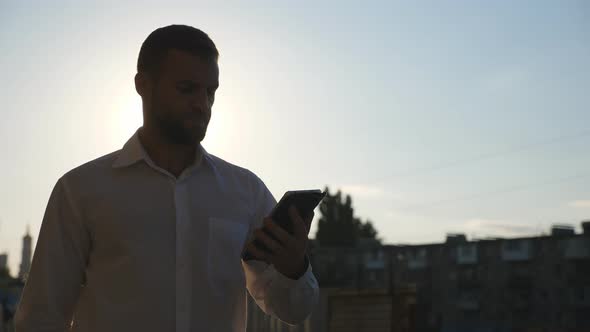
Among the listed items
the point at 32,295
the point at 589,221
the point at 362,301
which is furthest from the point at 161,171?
the point at 589,221

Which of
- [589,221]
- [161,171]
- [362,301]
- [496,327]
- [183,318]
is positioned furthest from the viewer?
[496,327]

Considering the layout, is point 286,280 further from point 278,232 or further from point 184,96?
point 184,96

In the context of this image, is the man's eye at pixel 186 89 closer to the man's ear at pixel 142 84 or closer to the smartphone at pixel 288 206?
the man's ear at pixel 142 84

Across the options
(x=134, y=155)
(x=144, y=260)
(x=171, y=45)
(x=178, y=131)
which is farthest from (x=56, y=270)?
(x=171, y=45)

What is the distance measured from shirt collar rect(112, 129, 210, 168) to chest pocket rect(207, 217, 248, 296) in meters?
0.26

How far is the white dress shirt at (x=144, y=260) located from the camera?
2824mm

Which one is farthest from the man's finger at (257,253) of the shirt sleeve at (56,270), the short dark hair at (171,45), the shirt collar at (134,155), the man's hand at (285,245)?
the short dark hair at (171,45)

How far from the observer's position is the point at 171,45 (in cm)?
304

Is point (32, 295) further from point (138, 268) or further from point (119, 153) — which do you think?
point (119, 153)

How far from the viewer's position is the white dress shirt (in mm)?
2824

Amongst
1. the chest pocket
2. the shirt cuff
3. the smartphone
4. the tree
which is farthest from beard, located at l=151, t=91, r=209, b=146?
the tree

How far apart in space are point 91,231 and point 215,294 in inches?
18.5

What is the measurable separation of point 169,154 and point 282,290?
62 centimetres

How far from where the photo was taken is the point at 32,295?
9.35 feet
